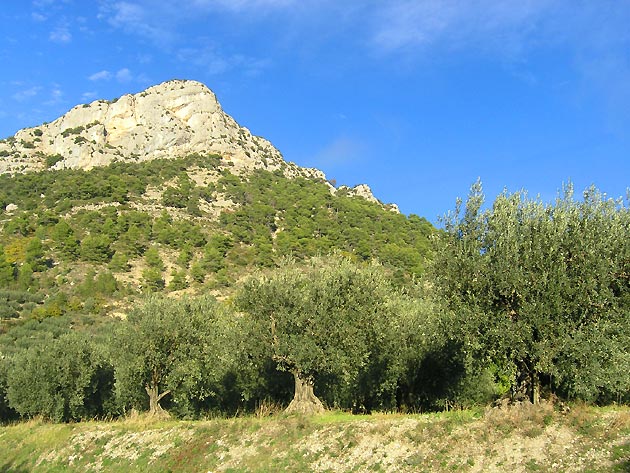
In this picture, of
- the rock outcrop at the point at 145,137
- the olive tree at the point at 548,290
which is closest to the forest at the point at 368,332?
the olive tree at the point at 548,290

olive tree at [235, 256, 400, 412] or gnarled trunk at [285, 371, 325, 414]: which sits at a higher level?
olive tree at [235, 256, 400, 412]

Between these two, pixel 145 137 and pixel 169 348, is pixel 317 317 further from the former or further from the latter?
pixel 145 137

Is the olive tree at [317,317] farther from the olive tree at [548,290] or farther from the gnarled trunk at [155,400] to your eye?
the gnarled trunk at [155,400]

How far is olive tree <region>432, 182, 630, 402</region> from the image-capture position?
59.2 ft

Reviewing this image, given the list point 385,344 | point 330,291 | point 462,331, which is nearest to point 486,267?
point 462,331

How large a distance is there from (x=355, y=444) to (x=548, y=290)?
9778 millimetres

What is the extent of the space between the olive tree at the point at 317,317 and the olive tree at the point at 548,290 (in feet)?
25.6

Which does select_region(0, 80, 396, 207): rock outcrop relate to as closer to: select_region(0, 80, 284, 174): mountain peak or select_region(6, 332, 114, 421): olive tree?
select_region(0, 80, 284, 174): mountain peak

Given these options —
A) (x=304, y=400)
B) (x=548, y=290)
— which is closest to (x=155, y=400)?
(x=304, y=400)

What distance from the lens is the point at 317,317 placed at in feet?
88.3

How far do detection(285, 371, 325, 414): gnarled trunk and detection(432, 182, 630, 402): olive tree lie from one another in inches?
418

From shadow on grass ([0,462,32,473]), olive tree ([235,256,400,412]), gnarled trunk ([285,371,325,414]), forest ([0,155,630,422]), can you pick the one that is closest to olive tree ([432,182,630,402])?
forest ([0,155,630,422])

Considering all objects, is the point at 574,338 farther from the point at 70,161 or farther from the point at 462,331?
the point at 70,161

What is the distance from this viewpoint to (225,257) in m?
89.9
